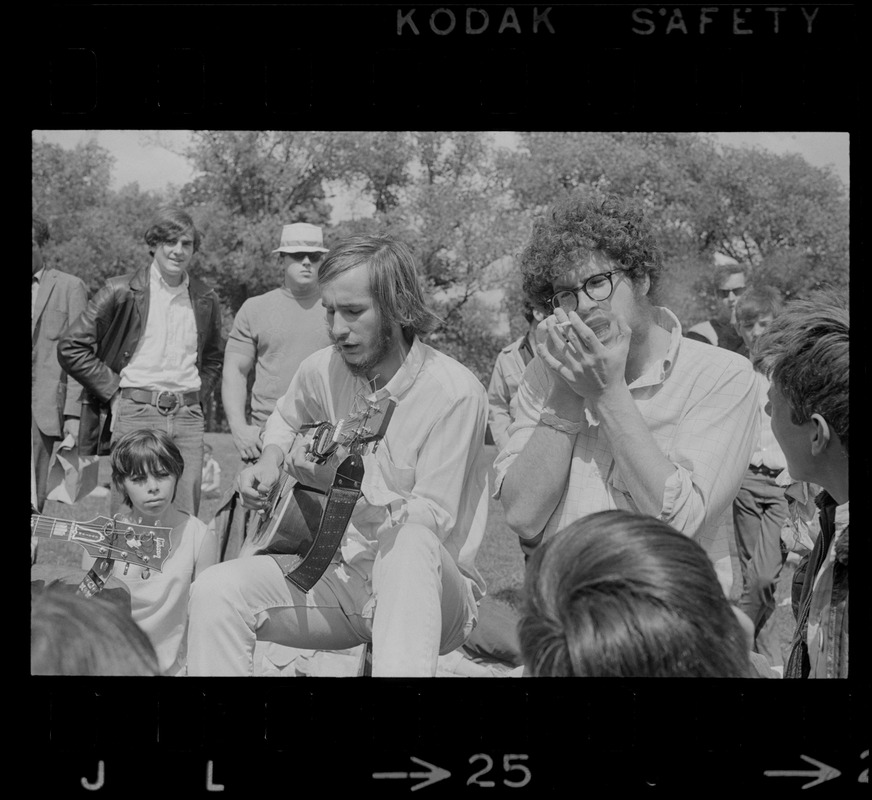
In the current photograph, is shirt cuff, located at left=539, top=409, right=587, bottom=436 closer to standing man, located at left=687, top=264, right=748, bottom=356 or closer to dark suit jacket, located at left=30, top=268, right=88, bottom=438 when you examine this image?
standing man, located at left=687, top=264, right=748, bottom=356

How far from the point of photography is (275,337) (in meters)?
3.14

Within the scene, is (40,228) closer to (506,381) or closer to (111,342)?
(111,342)

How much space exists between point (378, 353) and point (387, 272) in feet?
0.76

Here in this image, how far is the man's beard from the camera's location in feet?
10.2

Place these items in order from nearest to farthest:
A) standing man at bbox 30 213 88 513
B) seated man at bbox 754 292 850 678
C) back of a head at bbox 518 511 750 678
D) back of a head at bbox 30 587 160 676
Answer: back of a head at bbox 518 511 750 678, seated man at bbox 754 292 850 678, back of a head at bbox 30 587 160 676, standing man at bbox 30 213 88 513

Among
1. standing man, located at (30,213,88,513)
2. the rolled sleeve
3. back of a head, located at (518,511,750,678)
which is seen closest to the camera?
back of a head, located at (518,511,750,678)

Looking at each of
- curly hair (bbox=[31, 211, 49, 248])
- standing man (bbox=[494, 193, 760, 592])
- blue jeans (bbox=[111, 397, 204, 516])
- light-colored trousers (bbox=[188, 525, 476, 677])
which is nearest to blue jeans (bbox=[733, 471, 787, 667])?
standing man (bbox=[494, 193, 760, 592])

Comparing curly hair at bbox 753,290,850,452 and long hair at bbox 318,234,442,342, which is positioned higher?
long hair at bbox 318,234,442,342

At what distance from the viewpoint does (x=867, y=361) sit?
295cm

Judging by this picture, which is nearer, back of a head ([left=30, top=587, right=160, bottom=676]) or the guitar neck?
back of a head ([left=30, top=587, right=160, bottom=676])

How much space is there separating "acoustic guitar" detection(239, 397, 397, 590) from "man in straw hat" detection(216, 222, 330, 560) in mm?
80
